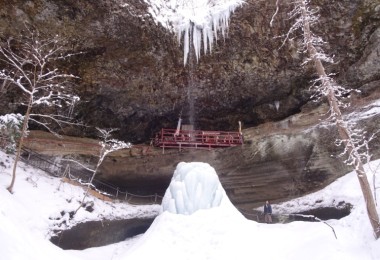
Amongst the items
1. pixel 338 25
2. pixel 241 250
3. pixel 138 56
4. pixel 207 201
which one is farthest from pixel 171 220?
pixel 338 25

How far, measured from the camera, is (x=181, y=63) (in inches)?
693

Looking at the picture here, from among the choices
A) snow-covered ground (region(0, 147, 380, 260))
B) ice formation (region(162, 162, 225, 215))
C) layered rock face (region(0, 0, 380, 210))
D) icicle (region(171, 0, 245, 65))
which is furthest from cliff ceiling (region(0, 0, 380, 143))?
ice formation (region(162, 162, 225, 215))

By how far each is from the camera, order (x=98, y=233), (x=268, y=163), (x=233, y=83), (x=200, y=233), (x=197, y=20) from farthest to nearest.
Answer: (x=233, y=83) < (x=197, y=20) < (x=268, y=163) < (x=98, y=233) < (x=200, y=233)

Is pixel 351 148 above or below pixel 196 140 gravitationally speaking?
below

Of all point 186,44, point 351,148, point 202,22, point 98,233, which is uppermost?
point 202,22

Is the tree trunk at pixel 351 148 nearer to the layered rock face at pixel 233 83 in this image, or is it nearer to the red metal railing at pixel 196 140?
the layered rock face at pixel 233 83

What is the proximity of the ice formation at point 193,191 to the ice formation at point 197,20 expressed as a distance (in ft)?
21.3

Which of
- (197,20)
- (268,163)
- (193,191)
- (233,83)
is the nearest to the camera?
(193,191)

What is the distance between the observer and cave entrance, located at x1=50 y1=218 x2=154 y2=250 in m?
12.8

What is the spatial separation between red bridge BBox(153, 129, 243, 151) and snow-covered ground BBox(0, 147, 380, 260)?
4.76 meters

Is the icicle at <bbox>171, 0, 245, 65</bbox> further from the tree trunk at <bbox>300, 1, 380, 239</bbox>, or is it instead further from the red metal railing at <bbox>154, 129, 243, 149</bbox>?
the tree trunk at <bbox>300, 1, 380, 239</bbox>

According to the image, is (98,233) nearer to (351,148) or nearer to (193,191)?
(193,191)

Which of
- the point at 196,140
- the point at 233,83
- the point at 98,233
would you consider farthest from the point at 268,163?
the point at 98,233

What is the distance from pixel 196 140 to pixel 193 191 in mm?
5850
